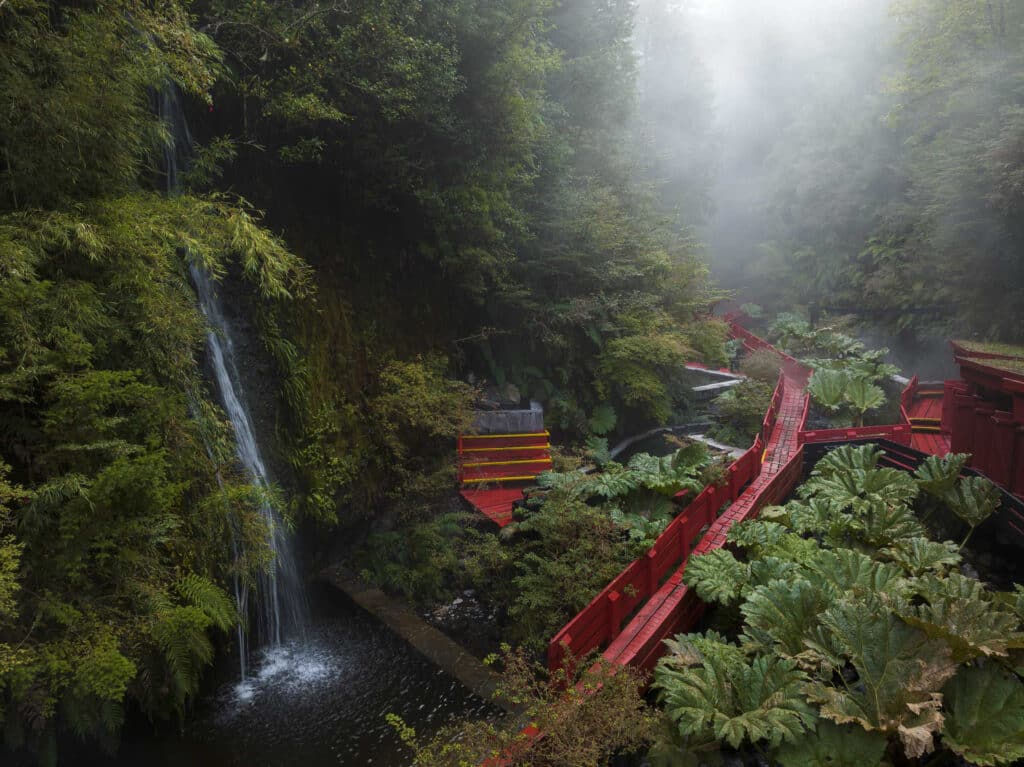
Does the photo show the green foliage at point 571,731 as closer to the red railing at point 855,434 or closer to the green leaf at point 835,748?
the green leaf at point 835,748

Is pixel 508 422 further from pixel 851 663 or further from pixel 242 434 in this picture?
pixel 851 663

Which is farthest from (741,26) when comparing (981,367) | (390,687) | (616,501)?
(390,687)

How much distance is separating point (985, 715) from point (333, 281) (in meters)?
9.86

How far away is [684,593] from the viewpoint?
6.40 metres

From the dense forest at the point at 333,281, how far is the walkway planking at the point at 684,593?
2.43 ft

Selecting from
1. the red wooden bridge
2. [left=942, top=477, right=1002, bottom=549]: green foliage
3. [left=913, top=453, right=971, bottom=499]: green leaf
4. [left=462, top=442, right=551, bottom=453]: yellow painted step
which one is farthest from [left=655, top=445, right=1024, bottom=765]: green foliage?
[left=462, top=442, right=551, bottom=453]: yellow painted step

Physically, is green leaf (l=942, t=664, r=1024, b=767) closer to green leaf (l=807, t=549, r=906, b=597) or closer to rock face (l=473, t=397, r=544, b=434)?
green leaf (l=807, t=549, r=906, b=597)

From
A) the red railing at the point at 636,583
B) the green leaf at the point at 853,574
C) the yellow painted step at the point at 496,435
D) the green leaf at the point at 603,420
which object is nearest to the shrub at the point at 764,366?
the green leaf at the point at 603,420

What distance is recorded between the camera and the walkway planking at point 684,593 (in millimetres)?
5645

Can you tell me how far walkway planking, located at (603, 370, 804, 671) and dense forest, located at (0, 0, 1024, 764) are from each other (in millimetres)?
741

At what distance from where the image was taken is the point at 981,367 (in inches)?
342

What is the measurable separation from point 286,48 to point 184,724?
895 centimetres

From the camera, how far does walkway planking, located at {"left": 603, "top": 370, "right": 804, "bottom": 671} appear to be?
18.5 ft

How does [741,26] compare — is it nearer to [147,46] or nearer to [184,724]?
[147,46]
